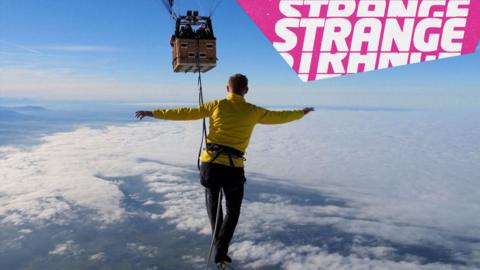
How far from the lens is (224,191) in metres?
5.80

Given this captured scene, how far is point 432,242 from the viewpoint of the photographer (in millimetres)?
162750

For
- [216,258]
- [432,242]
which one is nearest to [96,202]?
[432,242]

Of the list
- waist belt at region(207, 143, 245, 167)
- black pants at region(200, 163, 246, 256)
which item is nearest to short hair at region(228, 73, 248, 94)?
waist belt at region(207, 143, 245, 167)

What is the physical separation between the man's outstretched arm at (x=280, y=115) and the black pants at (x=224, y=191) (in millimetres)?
886

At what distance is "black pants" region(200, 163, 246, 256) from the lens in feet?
18.2

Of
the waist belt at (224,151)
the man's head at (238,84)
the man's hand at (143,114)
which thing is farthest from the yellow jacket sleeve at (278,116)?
the man's hand at (143,114)

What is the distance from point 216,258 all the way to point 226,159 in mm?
1855

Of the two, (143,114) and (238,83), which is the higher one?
(238,83)

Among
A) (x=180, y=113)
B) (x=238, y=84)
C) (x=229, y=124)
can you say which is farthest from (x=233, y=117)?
(x=180, y=113)

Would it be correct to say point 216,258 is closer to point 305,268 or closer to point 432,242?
point 305,268

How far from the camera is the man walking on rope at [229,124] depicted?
5.24 metres

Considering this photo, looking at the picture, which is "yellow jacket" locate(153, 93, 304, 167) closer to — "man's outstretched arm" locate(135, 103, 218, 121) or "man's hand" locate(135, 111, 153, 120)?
"man's outstretched arm" locate(135, 103, 218, 121)

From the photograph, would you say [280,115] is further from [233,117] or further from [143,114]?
[143,114]

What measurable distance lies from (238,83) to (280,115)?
2.49 feet
